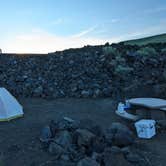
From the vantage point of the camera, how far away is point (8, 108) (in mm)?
9406

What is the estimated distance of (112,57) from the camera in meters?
15.2

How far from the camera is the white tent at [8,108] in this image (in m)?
9.23

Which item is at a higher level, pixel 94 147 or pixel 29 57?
pixel 29 57

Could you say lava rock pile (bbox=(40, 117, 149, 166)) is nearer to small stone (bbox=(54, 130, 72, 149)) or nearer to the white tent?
small stone (bbox=(54, 130, 72, 149))

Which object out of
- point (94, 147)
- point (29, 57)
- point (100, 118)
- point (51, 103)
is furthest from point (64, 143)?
point (29, 57)

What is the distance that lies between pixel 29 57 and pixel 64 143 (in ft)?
38.0

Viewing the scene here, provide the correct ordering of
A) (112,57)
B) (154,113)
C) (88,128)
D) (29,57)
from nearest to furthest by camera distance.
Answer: (88,128)
(154,113)
(112,57)
(29,57)

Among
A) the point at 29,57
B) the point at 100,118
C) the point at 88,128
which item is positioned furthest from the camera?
the point at 29,57

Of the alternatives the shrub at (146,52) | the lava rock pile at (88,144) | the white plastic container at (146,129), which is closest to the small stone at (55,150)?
the lava rock pile at (88,144)

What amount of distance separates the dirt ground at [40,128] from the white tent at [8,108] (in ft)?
0.72

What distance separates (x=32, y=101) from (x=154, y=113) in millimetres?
5054

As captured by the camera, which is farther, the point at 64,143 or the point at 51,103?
the point at 51,103

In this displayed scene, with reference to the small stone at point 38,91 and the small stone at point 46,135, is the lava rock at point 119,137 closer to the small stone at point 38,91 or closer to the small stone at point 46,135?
the small stone at point 46,135

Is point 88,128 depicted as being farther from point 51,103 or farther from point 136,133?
point 51,103
